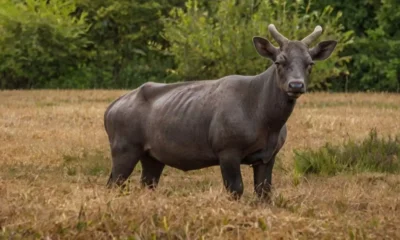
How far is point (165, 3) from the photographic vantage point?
4200cm

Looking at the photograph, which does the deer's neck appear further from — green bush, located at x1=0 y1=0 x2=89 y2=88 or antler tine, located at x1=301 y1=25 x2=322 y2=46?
green bush, located at x1=0 y1=0 x2=89 y2=88

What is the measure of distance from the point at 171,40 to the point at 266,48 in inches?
957

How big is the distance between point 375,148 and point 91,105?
43.5ft

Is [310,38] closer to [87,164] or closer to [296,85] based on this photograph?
[296,85]

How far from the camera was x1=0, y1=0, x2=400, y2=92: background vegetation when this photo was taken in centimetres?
3312

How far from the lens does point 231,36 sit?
1284 inches

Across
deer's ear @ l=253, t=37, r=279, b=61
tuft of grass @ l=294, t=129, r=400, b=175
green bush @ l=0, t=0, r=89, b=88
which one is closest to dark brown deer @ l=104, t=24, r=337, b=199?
→ deer's ear @ l=253, t=37, r=279, b=61

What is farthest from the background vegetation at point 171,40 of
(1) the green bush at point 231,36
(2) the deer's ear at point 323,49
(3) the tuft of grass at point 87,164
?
(2) the deer's ear at point 323,49

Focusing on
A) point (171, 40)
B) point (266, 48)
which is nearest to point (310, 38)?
point (266, 48)

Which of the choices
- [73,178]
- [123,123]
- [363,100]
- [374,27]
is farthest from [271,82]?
[374,27]

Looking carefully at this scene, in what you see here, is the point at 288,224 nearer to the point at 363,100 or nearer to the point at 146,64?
the point at 363,100

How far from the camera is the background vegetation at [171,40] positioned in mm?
33125

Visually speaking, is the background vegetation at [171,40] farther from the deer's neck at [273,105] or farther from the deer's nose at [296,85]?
the deer's nose at [296,85]

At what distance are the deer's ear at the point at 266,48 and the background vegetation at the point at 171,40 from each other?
21582 mm
